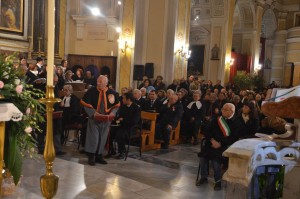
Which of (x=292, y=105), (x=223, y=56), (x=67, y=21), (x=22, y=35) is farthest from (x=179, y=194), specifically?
(x=223, y=56)

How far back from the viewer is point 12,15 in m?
11.0

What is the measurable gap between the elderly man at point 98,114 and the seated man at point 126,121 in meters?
0.62

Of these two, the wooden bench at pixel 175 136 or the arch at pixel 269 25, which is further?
the arch at pixel 269 25

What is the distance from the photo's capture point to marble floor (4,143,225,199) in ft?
14.1

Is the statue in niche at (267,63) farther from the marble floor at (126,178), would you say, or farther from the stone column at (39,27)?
the marble floor at (126,178)

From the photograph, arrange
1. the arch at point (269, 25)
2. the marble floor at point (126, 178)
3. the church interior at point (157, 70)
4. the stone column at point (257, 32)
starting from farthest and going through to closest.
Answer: the arch at point (269, 25) < the stone column at point (257, 32) < the marble floor at point (126, 178) < the church interior at point (157, 70)

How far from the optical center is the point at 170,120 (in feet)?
26.6

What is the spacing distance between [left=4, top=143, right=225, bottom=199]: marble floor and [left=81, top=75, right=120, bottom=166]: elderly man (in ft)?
1.31

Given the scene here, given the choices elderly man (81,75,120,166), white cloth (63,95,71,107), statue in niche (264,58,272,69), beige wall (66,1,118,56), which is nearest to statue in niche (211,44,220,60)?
beige wall (66,1,118,56)

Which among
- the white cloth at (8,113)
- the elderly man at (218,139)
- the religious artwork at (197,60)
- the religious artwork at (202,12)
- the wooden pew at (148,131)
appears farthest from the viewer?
the religious artwork at (197,60)

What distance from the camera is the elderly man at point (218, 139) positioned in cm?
554

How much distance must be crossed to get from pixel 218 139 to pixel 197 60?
15.1 meters

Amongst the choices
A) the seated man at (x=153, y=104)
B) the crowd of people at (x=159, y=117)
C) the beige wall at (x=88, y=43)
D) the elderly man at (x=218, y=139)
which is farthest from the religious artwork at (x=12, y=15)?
the elderly man at (x=218, y=139)

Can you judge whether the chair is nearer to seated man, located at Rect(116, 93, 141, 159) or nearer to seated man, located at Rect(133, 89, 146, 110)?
seated man, located at Rect(116, 93, 141, 159)
